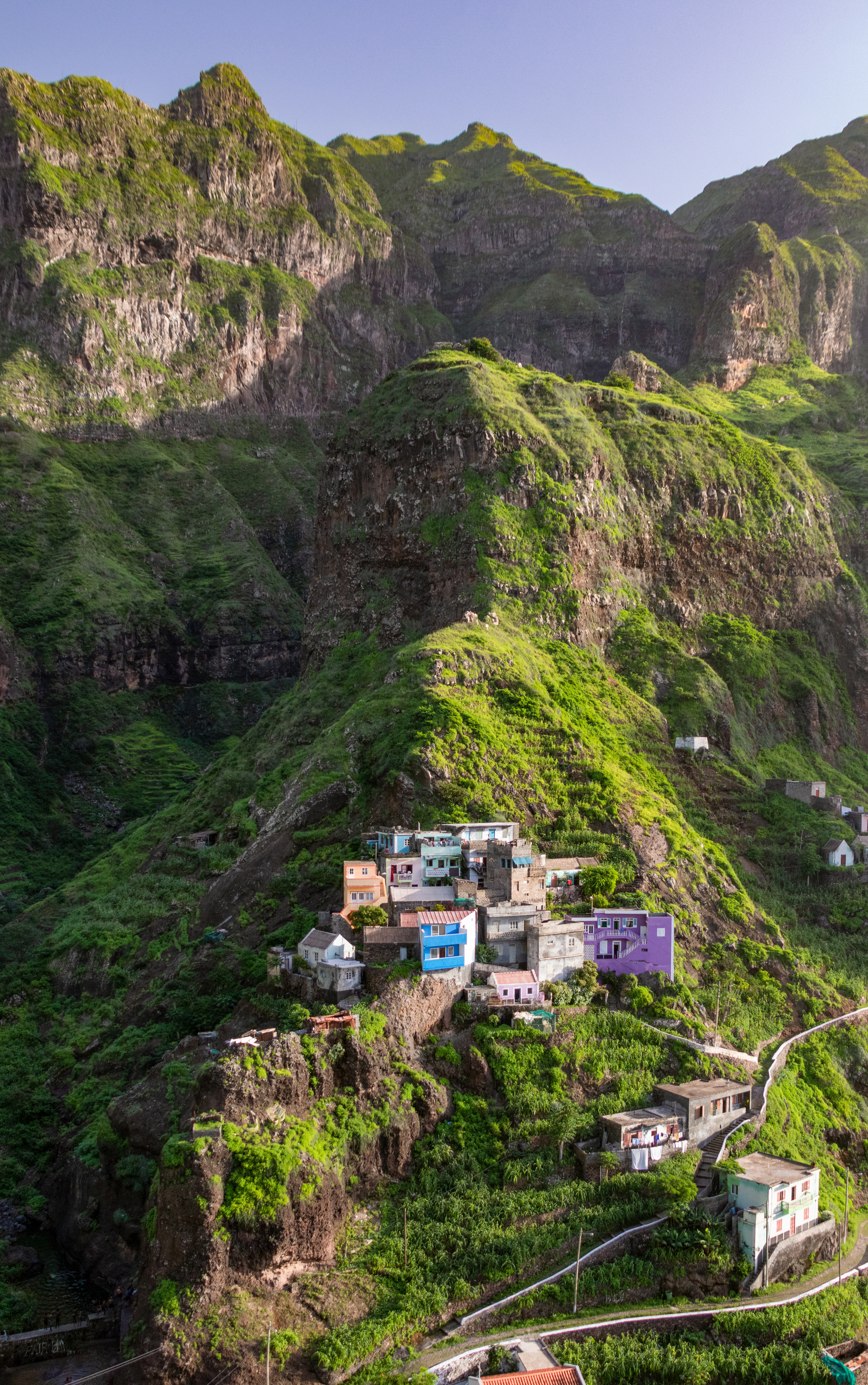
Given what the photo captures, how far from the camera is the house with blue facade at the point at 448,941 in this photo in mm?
56312

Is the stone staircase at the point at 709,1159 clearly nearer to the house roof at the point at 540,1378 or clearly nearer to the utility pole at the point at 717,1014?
the utility pole at the point at 717,1014

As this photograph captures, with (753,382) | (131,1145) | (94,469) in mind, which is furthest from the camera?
(753,382)

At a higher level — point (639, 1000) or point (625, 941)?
point (625, 941)

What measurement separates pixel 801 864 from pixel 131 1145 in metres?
49.9

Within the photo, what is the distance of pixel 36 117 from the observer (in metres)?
168

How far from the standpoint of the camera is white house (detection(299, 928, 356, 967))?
184ft

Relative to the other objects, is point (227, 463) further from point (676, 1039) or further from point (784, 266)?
point (676, 1039)

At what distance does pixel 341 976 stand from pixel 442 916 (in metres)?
5.72

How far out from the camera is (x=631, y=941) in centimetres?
6344

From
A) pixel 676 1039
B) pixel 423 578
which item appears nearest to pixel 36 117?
pixel 423 578

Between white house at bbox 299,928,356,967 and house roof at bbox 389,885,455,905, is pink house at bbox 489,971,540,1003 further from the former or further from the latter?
white house at bbox 299,928,356,967

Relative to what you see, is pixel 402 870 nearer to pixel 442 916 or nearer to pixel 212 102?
pixel 442 916

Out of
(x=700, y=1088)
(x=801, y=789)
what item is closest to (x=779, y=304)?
(x=801, y=789)

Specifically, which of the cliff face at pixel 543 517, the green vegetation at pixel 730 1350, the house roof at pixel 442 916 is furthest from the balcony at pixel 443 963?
the cliff face at pixel 543 517
